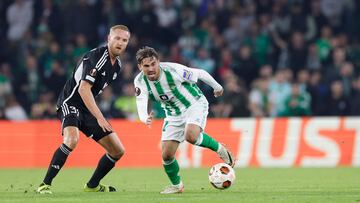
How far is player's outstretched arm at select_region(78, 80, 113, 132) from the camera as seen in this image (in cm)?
1100

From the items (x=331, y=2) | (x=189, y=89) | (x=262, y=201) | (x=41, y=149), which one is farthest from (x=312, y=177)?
(x=331, y=2)

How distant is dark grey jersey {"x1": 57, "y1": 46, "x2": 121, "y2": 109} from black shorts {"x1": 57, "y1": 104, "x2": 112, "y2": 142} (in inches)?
2.6

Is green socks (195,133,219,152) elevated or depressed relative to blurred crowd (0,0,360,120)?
depressed

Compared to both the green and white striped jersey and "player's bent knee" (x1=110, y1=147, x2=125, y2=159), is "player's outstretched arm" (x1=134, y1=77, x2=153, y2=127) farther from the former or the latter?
"player's bent knee" (x1=110, y1=147, x2=125, y2=159)

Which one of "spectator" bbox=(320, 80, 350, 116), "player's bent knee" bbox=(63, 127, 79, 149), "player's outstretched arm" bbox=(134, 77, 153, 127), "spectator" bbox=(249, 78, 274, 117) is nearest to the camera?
"player's outstretched arm" bbox=(134, 77, 153, 127)

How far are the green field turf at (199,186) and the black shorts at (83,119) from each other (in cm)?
75

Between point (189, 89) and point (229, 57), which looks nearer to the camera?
point (189, 89)

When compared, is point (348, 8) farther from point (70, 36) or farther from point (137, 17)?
point (70, 36)

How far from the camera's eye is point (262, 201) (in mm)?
10047

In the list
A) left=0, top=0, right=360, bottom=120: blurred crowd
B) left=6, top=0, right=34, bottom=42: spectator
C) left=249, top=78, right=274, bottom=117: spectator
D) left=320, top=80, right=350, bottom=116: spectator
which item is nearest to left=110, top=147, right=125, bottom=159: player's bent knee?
left=0, top=0, right=360, bottom=120: blurred crowd

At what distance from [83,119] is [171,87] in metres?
1.17

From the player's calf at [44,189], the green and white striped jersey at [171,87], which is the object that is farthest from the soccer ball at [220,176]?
the player's calf at [44,189]

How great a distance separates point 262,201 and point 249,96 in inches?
427

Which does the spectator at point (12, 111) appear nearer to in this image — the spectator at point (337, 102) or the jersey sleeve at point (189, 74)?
the spectator at point (337, 102)
